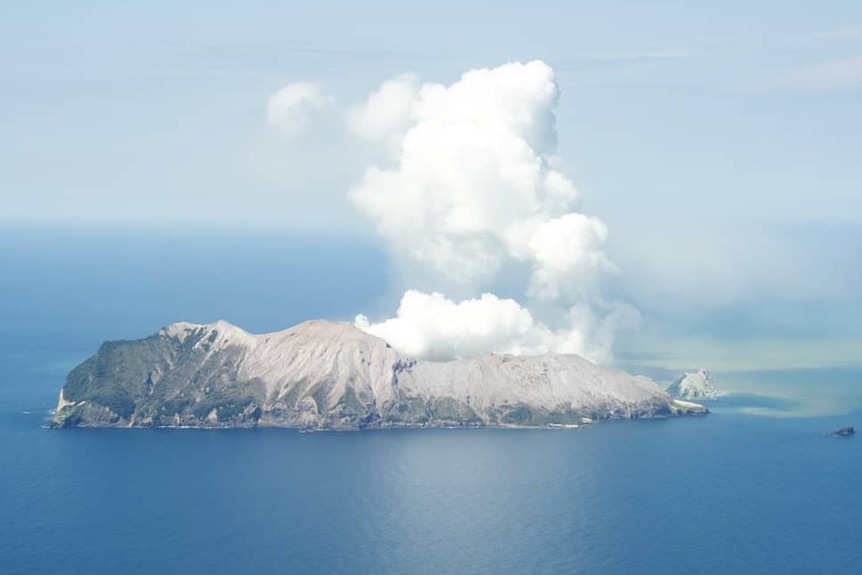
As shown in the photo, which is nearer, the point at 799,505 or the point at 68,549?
the point at 68,549

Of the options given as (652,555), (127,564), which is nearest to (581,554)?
(652,555)

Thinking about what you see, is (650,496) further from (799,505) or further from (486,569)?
(486,569)

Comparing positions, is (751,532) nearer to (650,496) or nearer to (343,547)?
(650,496)

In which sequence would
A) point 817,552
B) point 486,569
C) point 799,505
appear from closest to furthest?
point 486,569, point 817,552, point 799,505

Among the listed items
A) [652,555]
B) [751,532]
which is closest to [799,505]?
[751,532]

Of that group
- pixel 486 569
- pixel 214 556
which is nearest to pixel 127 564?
pixel 214 556

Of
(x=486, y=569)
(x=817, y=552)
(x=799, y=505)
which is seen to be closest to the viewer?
(x=486, y=569)

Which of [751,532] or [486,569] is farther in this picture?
[751,532]

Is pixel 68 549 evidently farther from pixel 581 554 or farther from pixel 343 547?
pixel 581 554
